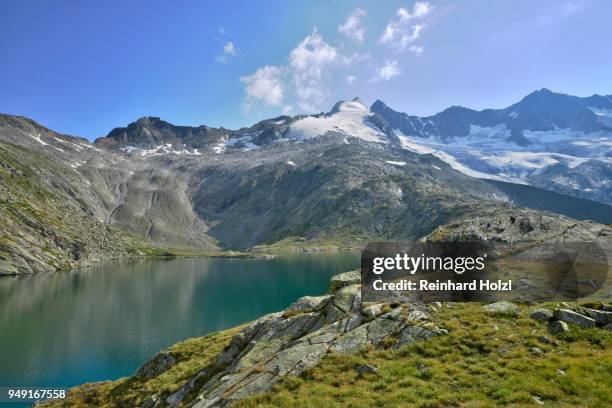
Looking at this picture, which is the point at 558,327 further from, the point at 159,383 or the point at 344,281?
the point at 159,383

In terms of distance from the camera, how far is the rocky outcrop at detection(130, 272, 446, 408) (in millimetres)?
21156

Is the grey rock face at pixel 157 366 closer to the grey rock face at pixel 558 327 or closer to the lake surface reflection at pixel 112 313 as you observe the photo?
the grey rock face at pixel 558 327

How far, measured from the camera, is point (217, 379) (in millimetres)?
24734

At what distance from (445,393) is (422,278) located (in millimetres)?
12283

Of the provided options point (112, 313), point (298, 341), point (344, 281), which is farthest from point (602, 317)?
point (112, 313)

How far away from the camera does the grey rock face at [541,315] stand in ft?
68.5

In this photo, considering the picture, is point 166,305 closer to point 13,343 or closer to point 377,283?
point 13,343

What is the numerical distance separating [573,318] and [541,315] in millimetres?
1478

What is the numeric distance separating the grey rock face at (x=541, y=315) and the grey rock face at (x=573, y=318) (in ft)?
1.25

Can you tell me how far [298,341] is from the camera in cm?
2431

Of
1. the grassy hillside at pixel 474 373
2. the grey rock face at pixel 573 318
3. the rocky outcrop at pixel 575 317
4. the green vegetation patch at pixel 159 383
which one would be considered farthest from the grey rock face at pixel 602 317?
the green vegetation patch at pixel 159 383

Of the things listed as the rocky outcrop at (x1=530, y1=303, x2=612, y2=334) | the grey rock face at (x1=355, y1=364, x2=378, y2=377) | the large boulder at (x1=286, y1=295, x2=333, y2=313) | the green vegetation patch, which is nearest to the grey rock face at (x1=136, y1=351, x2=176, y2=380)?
the green vegetation patch

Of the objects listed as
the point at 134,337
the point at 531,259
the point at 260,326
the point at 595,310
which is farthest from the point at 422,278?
the point at 134,337

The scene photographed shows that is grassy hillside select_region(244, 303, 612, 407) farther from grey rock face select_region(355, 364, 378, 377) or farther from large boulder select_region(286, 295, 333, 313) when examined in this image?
large boulder select_region(286, 295, 333, 313)
